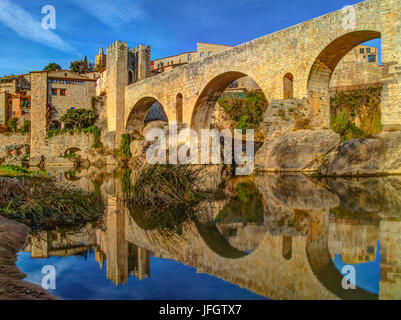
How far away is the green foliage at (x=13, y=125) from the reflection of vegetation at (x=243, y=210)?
92.8ft

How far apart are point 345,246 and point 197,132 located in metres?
17.5

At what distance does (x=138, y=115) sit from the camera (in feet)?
86.7

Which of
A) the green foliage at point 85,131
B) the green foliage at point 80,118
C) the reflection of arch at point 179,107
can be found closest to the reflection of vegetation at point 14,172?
the reflection of arch at point 179,107

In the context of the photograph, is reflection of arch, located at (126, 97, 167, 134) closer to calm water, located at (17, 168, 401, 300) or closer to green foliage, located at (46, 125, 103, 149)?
green foliage, located at (46, 125, 103, 149)

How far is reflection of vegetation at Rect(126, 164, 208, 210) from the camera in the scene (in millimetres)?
5348

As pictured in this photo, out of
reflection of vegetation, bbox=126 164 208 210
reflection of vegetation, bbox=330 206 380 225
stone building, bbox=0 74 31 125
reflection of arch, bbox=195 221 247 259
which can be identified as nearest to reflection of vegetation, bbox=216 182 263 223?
reflection of arch, bbox=195 221 247 259

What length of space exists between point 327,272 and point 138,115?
82.0 ft

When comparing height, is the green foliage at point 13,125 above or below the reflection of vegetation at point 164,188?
above

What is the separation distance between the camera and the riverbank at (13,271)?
189 centimetres

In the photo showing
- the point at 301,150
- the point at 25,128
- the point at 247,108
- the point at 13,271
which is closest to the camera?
the point at 13,271

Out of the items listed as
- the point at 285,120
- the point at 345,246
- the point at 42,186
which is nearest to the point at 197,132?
the point at 285,120

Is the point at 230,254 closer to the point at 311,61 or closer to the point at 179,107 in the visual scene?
the point at 311,61

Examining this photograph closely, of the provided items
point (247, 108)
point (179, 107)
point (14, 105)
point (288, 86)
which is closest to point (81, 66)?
point (14, 105)

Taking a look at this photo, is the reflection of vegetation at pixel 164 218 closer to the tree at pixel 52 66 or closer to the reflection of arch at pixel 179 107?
the reflection of arch at pixel 179 107
